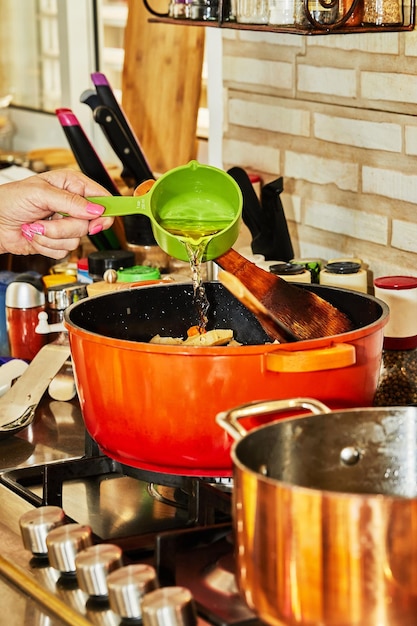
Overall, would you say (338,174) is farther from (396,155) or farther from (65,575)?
(65,575)

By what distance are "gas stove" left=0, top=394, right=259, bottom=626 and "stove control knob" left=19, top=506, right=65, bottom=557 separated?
0.01m

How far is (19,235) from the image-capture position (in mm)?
1616

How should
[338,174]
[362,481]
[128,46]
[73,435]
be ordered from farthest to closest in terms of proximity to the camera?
[128,46] → [338,174] → [73,435] → [362,481]

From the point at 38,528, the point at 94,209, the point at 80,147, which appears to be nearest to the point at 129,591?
→ the point at 38,528

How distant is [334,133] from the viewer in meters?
1.85

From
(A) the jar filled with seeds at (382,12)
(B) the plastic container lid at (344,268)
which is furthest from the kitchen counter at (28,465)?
(A) the jar filled with seeds at (382,12)

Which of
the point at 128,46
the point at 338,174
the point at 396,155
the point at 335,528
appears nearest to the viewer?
the point at 335,528

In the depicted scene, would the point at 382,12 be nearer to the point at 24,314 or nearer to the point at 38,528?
the point at 24,314

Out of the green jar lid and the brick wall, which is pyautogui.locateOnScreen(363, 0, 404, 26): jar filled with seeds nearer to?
the brick wall

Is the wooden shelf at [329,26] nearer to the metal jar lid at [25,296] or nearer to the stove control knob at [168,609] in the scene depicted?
the metal jar lid at [25,296]

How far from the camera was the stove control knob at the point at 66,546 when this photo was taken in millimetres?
1088

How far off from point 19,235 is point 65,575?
0.65 metres

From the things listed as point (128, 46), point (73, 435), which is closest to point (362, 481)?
point (73, 435)

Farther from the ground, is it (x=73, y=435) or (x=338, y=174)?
(x=338, y=174)
